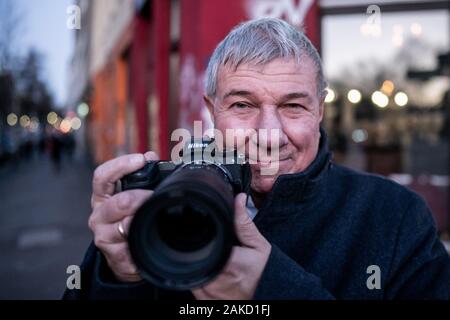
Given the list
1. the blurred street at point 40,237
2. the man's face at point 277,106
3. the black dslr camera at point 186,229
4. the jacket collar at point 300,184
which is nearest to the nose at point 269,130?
the man's face at point 277,106

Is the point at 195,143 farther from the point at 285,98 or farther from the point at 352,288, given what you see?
the point at 352,288

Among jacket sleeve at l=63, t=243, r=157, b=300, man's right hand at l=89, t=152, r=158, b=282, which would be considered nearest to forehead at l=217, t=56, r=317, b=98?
man's right hand at l=89, t=152, r=158, b=282

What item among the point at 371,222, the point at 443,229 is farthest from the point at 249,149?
the point at 443,229

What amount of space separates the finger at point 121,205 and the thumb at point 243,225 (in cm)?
20

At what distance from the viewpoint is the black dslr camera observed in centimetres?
100

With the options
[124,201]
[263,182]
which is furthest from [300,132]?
[124,201]

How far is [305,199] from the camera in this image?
61.1 inches

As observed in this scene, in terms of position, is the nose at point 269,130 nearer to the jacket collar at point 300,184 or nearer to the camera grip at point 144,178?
the jacket collar at point 300,184

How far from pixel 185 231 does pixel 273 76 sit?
1.90 feet

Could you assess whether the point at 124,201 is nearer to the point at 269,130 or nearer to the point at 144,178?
the point at 144,178

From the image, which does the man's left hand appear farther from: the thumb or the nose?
the nose

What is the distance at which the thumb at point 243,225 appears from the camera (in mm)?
1157

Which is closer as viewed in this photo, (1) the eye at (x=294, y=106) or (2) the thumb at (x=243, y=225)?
(2) the thumb at (x=243, y=225)
